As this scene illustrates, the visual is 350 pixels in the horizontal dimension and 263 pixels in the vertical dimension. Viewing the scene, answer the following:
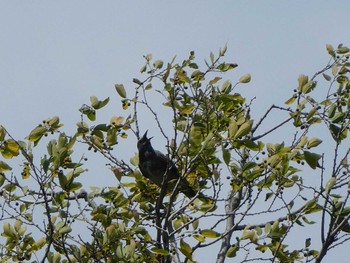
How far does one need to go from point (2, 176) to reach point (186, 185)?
1.72 metres

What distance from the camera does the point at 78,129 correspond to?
6.86 meters

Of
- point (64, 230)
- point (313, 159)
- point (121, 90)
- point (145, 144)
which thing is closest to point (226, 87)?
point (121, 90)

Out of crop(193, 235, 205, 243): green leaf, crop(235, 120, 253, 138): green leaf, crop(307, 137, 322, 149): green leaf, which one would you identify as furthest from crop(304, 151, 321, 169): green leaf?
crop(193, 235, 205, 243): green leaf

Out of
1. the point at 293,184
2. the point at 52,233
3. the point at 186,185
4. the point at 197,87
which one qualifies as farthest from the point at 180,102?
the point at 52,233

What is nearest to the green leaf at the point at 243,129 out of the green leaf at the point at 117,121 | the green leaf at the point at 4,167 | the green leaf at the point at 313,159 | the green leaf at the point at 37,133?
the green leaf at the point at 313,159

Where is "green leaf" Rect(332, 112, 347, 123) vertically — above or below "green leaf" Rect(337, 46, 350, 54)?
below

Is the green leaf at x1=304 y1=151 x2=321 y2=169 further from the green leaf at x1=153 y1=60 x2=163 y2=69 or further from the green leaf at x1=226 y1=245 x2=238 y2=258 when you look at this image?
the green leaf at x1=153 y1=60 x2=163 y2=69

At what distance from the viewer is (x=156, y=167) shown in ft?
27.8

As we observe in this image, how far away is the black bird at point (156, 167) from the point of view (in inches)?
281

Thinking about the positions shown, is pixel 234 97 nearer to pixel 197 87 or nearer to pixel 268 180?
pixel 197 87

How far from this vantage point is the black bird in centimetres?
713

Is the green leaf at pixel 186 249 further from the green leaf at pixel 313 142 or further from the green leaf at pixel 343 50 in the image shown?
the green leaf at pixel 343 50

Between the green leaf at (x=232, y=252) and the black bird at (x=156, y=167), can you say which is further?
the black bird at (x=156, y=167)

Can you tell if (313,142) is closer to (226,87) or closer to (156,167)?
(226,87)
